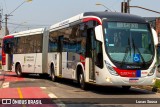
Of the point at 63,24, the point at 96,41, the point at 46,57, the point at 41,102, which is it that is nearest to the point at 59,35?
the point at 63,24

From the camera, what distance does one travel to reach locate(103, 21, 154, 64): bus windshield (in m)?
17.3

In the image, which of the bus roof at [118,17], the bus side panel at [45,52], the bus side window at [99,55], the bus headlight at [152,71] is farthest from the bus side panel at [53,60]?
the bus headlight at [152,71]

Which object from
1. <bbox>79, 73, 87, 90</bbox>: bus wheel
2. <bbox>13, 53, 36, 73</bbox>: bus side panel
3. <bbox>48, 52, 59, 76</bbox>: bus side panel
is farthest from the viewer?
<bbox>13, 53, 36, 73</bbox>: bus side panel

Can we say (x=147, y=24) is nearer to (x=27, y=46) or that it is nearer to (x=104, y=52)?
(x=104, y=52)

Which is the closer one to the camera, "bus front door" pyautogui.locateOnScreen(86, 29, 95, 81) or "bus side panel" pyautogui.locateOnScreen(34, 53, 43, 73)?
"bus front door" pyautogui.locateOnScreen(86, 29, 95, 81)

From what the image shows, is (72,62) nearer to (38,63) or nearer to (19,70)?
(38,63)

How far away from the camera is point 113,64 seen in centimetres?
1712

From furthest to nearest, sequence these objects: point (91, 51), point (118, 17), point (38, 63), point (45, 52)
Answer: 1. point (38, 63)
2. point (45, 52)
3. point (91, 51)
4. point (118, 17)

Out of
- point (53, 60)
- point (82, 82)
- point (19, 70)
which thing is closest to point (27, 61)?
point (19, 70)

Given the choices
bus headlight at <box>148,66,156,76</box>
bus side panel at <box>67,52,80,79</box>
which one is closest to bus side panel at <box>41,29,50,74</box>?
bus side panel at <box>67,52,80,79</box>

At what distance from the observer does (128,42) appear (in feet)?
57.8

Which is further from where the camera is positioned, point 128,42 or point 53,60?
point 53,60

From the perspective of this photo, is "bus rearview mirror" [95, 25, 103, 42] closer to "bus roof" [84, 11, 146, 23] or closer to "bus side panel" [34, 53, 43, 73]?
"bus roof" [84, 11, 146, 23]

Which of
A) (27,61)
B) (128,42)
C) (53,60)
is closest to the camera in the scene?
(128,42)
